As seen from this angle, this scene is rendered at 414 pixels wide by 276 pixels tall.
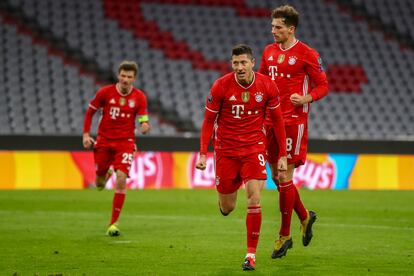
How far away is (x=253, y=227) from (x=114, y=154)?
4664 mm

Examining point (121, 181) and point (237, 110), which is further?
point (121, 181)

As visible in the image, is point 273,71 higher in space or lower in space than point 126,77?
higher

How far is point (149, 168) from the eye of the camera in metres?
21.2

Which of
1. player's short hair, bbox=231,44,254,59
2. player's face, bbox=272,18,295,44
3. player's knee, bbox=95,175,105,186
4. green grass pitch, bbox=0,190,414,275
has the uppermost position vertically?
player's face, bbox=272,18,295,44

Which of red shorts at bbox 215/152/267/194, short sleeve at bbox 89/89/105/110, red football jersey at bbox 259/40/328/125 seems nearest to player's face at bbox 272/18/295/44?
red football jersey at bbox 259/40/328/125

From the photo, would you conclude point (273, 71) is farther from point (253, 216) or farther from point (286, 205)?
point (253, 216)

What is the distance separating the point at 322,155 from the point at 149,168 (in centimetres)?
410

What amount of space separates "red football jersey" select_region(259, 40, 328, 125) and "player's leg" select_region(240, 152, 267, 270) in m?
0.92

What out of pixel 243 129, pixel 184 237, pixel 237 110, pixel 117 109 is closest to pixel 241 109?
pixel 237 110

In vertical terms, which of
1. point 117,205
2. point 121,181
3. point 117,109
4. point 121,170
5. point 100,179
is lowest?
point 117,205

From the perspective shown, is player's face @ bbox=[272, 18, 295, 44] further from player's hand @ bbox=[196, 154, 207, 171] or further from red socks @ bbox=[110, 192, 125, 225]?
red socks @ bbox=[110, 192, 125, 225]

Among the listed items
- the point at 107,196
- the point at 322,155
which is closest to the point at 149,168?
the point at 107,196

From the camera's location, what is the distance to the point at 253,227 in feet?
27.7

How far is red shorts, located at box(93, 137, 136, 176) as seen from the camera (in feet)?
40.5
